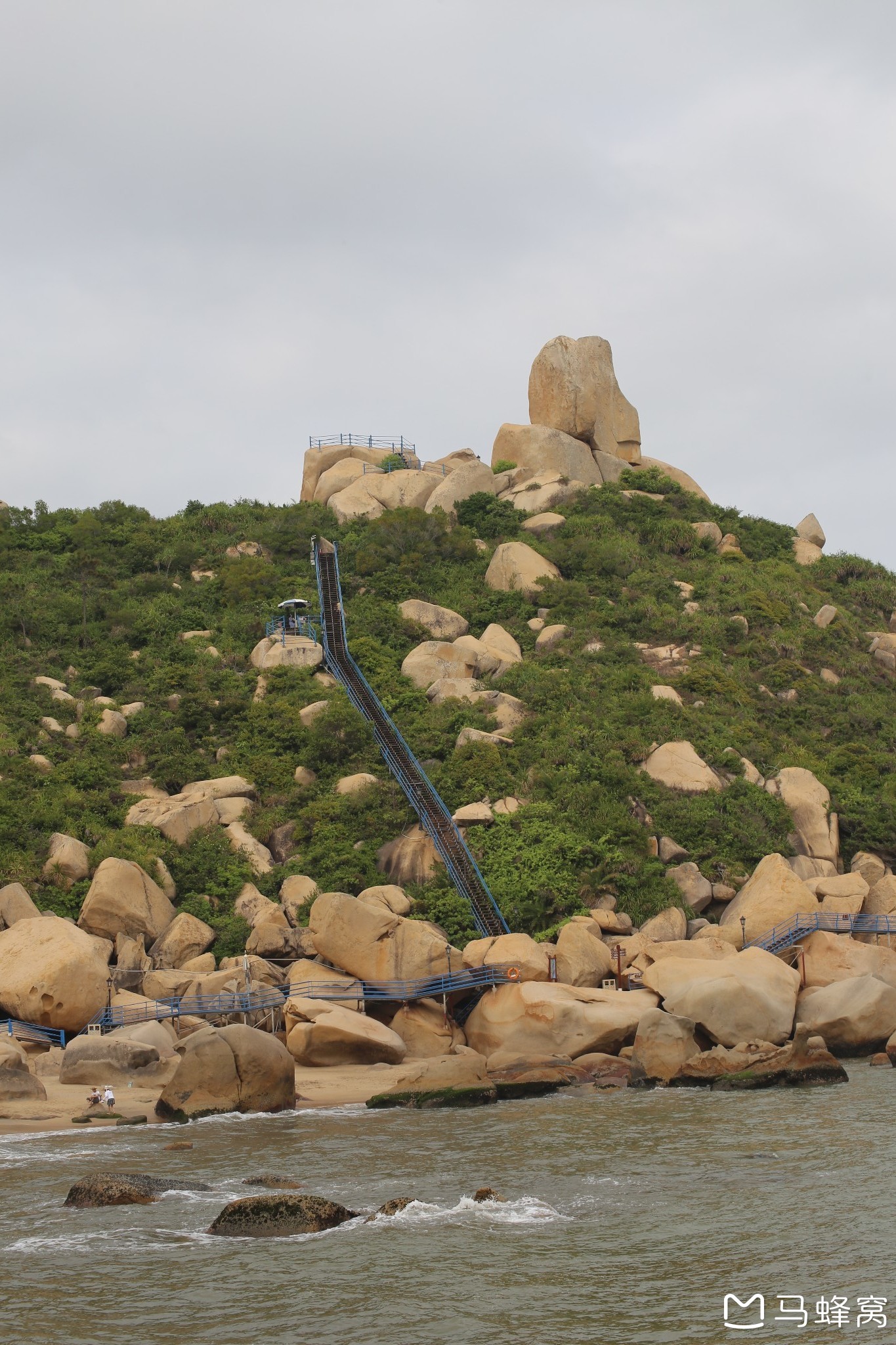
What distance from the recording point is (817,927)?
33.5 metres

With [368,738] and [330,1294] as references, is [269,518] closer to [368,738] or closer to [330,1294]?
[368,738]

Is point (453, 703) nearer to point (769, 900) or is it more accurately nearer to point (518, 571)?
point (518, 571)

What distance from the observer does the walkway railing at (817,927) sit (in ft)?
108

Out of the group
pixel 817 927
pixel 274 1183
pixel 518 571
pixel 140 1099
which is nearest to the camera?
pixel 274 1183

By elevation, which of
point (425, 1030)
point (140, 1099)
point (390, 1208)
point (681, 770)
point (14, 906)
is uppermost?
point (681, 770)

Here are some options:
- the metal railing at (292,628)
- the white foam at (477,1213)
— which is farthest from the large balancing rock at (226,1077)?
the metal railing at (292,628)

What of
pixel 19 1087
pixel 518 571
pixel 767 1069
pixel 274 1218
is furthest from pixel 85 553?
pixel 274 1218

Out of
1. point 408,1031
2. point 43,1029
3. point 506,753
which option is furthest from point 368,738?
point 43,1029

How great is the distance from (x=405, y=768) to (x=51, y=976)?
15.7m

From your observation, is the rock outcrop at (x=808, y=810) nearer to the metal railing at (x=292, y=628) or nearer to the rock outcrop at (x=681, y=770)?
the rock outcrop at (x=681, y=770)

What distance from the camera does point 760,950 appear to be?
1179 inches

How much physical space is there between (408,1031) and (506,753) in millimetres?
13538

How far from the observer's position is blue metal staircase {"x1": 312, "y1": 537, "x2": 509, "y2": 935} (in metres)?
35.4

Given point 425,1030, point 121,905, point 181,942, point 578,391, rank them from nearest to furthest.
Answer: point 425,1030, point 121,905, point 181,942, point 578,391
